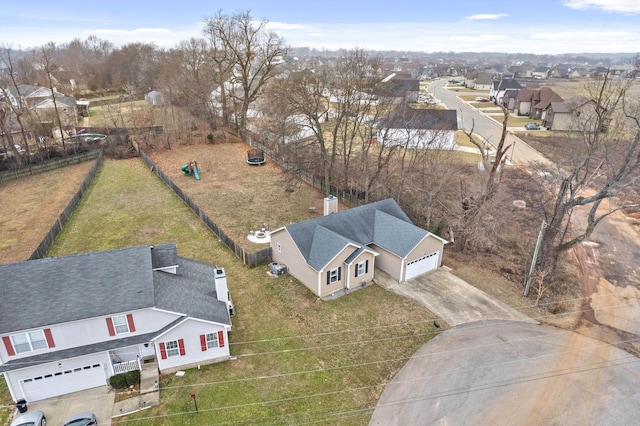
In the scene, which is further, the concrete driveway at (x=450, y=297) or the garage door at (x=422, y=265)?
the garage door at (x=422, y=265)

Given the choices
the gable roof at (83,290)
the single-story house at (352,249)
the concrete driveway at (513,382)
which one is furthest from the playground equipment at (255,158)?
the concrete driveway at (513,382)

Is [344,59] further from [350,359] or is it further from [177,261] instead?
[350,359]

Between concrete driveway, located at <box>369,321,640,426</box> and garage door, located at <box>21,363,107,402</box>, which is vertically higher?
garage door, located at <box>21,363,107,402</box>

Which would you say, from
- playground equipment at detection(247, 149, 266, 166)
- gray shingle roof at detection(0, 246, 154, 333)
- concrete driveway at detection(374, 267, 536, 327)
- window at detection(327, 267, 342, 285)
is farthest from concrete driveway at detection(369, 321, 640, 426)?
playground equipment at detection(247, 149, 266, 166)

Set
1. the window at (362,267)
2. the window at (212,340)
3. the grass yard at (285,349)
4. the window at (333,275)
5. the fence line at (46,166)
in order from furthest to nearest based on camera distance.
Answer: the fence line at (46,166)
the window at (362,267)
the window at (333,275)
the window at (212,340)
the grass yard at (285,349)

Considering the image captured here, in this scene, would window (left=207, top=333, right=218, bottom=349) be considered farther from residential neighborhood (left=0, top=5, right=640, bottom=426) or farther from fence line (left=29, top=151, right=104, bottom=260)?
fence line (left=29, top=151, right=104, bottom=260)

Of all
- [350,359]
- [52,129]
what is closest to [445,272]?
[350,359]

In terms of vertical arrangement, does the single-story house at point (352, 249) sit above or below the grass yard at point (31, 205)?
above

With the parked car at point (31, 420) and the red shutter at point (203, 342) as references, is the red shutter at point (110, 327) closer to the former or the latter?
the parked car at point (31, 420)
